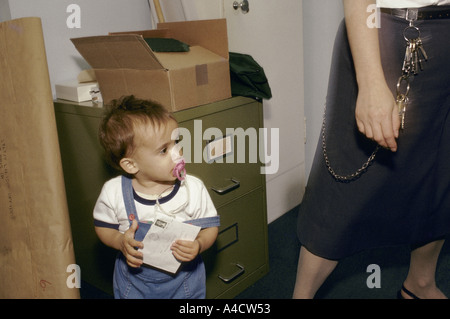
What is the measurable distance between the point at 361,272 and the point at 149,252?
103cm

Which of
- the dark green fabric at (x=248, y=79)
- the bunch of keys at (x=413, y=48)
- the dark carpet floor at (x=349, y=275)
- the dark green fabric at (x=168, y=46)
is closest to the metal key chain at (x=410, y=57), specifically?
the bunch of keys at (x=413, y=48)

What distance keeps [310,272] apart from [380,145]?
1.38ft

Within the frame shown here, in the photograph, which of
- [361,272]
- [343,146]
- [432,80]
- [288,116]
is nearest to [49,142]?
[343,146]

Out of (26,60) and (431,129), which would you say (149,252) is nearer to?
(26,60)

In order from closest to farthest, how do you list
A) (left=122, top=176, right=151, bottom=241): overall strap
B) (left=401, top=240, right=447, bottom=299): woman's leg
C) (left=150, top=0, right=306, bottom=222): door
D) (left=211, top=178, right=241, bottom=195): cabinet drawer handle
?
1. (left=122, top=176, right=151, bottom=241): overall strap
2. (left=401, top=240, right=447, bottom=299): woman's leg
3. (left=211, top=178, right=241, bottom=195): cabinet drawer handle
4. (left=150, top=0, right=306, bottom=222): door

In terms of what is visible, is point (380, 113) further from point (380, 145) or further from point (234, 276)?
point (234, 276)

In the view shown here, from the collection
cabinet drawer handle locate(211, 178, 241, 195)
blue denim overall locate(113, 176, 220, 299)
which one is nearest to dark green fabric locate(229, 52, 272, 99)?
cabinet drawer handle locate(211, 178, 241, 195)

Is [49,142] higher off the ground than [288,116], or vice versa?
[49,142]

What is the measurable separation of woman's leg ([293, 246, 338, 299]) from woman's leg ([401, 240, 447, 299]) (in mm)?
327

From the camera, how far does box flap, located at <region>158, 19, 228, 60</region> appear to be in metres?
1.42

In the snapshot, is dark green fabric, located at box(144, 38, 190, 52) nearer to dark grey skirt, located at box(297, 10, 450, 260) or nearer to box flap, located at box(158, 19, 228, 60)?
box flap, located at box(158, 19, 228, 60)

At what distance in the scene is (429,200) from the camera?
120 centimetres

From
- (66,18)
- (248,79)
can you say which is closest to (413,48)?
(248,79)

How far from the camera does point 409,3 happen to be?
0.97 metres
